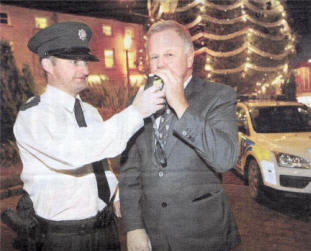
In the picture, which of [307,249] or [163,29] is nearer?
[163,29]

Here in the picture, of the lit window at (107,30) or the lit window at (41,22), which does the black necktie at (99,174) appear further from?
the lit window at (107,30)

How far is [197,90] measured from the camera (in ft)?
5.01

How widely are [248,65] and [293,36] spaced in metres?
2.35

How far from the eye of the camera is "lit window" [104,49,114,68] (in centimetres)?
1928

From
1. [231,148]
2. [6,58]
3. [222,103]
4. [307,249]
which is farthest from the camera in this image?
[6,58]

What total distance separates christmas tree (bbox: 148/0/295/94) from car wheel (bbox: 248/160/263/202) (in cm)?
444

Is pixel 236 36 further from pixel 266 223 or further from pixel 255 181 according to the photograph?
pixel 266 223

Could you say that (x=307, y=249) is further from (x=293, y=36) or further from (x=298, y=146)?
(x=293, y=36)

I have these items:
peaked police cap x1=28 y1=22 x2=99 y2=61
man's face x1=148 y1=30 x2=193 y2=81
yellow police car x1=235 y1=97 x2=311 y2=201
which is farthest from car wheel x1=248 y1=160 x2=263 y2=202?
peaked police cap x1=28 y1=22 x2=99 y2=61

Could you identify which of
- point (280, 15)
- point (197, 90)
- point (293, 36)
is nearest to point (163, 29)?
point (197, 90)

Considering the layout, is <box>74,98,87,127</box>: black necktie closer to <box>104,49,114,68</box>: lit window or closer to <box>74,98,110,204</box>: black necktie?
Answer: <box>74,98,110,204</box>: black necktie

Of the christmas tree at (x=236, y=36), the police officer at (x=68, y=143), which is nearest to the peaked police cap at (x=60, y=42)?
the police officer at (x=68, y=143)

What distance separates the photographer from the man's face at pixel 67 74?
1709 mm

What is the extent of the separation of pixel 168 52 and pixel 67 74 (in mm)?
721
